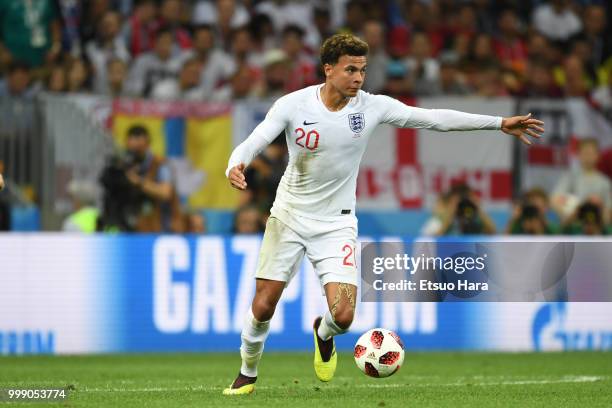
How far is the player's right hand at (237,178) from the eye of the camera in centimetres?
886

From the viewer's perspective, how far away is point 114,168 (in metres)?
15.6

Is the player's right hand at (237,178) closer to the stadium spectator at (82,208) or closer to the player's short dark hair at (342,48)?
the player's short dark hair at (342,48)

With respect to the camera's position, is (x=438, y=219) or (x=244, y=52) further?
(x=244, y=52)

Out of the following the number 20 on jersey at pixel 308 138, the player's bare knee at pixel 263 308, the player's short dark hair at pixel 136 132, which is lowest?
the player's bare knee at pixel 263 308

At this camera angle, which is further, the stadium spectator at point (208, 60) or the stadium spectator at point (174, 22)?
the stadium spectator at point (174, 22)

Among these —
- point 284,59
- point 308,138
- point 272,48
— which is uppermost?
point 272,48

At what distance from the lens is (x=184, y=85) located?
17344mm

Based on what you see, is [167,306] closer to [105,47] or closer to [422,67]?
[105,47]

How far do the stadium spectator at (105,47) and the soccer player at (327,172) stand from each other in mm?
8080

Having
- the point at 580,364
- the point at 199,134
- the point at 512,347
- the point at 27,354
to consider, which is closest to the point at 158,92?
the point at 199,134

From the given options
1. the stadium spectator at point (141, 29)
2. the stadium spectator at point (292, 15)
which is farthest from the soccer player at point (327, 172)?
the stadium spectator at point (292, 15)

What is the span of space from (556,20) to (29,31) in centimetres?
774

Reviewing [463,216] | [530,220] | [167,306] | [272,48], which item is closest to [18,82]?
[272,48]

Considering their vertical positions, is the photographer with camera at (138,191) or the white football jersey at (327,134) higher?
the white football jersey at (327,134)
